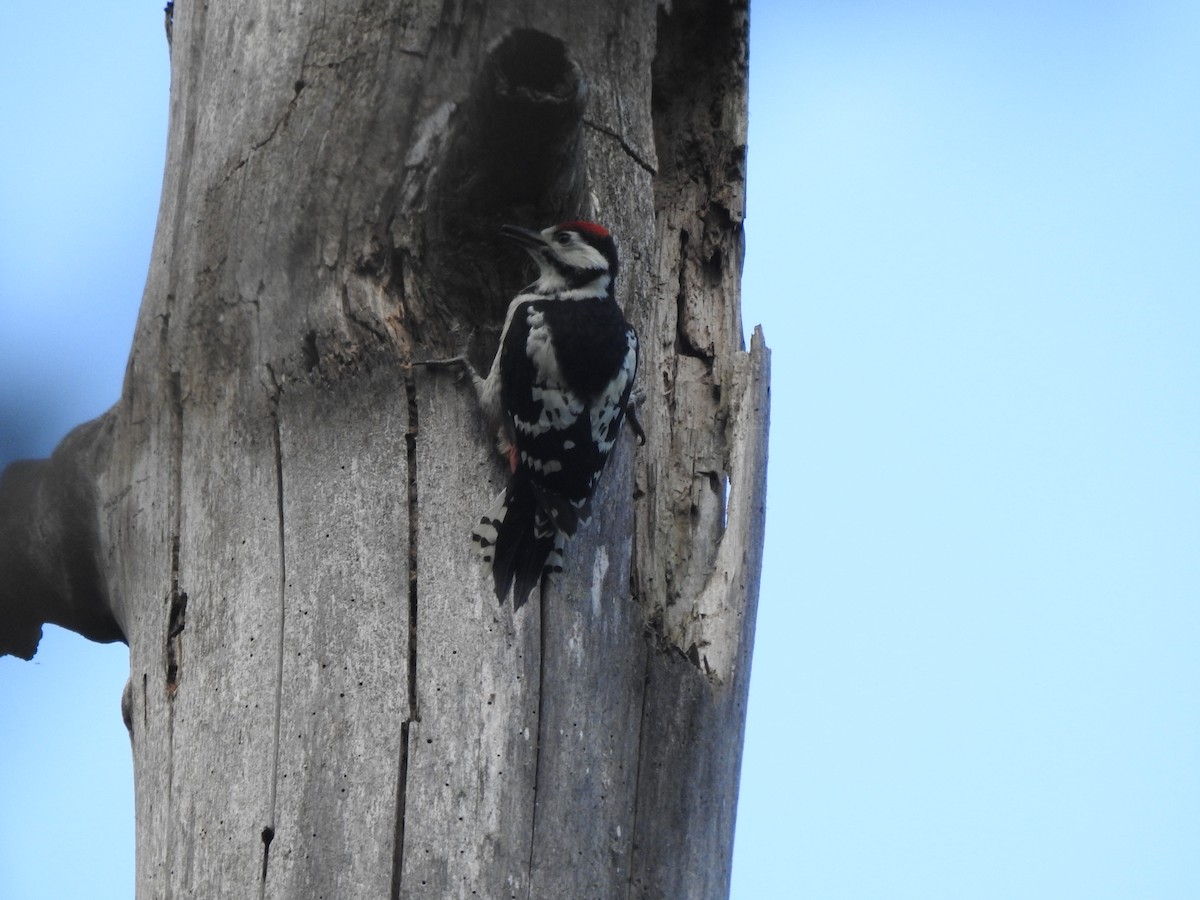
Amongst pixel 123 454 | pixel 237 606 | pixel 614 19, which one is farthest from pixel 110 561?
pixel 614 19

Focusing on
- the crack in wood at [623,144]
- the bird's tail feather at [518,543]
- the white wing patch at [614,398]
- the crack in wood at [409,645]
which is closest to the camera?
the crack in wood at [409,645]

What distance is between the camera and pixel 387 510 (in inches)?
111

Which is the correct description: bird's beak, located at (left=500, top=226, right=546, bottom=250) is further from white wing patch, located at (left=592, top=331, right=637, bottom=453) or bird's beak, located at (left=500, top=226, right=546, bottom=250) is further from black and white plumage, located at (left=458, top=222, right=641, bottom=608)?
white wing patch, located at (left=592, top=331, right=637, bottom=453)

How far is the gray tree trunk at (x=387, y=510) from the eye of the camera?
2643mm

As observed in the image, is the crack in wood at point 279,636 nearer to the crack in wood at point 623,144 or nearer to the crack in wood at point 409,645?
the crack in wood at point 409,645

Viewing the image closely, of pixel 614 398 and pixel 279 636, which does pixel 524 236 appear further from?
pixel 279 636

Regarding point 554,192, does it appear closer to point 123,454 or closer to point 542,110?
point 542,110

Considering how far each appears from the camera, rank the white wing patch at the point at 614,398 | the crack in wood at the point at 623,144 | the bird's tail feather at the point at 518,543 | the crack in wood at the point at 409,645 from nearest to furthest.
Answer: the crack in wood at the point at 409,645 < the bird's tail feather at the point at 518,543 < the white wing patch at the point at 614,398 < the crack in wood at the point at 623,144

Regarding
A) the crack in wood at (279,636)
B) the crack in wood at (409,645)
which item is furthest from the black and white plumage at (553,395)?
the crack in wood at (279,636)

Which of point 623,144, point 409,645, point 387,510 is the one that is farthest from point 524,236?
point 409,645

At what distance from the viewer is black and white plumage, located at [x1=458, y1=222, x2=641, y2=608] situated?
9.23 feet

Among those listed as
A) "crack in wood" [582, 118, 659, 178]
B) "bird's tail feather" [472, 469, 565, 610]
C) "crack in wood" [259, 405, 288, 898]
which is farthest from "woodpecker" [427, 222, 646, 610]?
"crack in wood" [259, 405, 288, 898]

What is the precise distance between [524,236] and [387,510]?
0.79m

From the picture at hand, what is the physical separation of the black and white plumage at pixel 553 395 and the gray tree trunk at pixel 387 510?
53 millimetres
